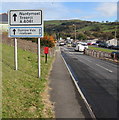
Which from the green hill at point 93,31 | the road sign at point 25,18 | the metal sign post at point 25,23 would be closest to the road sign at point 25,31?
the metal sign post at point 25,23

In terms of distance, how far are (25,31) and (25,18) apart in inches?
27.2

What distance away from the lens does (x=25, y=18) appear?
37.5ft

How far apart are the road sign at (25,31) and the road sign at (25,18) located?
0.23 metres

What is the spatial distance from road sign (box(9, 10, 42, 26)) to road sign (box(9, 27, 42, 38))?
234 millimetres

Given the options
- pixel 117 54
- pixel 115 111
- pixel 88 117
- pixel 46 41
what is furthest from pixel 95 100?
pixel 46 41

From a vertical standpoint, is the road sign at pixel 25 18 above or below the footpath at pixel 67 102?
above

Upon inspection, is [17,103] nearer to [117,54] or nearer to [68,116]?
[68,116]

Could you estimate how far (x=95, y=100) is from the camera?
26.4 feet

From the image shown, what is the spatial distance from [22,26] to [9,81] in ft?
13.2

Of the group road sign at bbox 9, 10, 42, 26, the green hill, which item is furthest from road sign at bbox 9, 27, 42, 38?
the green hill

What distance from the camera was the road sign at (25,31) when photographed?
38.0 ft

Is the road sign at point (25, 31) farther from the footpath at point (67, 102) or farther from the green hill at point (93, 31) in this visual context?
the green hill at point (93, 31)

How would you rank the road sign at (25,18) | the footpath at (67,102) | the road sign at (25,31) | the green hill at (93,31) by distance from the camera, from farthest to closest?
1. the green hill at (93,31)
2. the road sign at (25,31)
3. the road sign at (25,18)
4. the footpath at (67,102)

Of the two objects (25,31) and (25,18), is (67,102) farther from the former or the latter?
(25,18)
